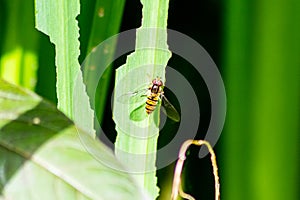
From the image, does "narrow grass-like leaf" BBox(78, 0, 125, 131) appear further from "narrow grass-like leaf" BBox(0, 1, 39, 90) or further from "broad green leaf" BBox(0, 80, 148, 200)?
"broad green leaf" BBox(0, 80, 148, 200)

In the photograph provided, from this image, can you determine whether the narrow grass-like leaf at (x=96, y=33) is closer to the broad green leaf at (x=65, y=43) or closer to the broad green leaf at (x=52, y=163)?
the broad green leaf at (x=65, y=43)

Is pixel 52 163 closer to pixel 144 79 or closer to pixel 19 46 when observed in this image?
pixel 144 79

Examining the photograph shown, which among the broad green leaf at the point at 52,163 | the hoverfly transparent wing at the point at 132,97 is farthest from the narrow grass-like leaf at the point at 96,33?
the broad green leaf at the point at 52,163

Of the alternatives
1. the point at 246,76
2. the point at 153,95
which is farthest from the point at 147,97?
the point at 246,76

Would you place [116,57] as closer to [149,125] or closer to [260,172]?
[149,125]

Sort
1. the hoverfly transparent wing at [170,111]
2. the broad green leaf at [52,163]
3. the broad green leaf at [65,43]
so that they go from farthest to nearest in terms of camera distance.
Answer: the hoverfly transparent wing at [170,111] < the broad green leaf at [65,43] < the broad green leaf at [52,163]

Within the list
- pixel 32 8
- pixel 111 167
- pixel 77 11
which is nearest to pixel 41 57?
pixel 32 8
